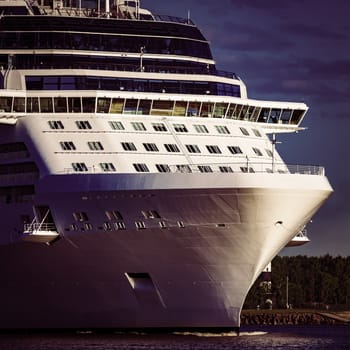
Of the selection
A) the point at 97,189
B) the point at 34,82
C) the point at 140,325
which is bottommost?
the point at 140,325

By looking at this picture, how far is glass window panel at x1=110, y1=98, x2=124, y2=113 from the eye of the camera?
78.9 metres

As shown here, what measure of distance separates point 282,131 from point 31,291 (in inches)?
521

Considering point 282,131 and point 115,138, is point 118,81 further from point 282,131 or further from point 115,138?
point 282,131

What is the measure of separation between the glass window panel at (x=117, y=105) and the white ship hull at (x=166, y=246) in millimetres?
4129

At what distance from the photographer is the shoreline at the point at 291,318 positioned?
125 metres

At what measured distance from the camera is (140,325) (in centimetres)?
7831

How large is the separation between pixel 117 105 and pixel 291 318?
164 ft

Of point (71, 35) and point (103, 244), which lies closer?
point (103, 244)

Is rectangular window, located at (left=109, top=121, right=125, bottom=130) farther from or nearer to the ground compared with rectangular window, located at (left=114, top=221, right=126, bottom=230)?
farther from the ground

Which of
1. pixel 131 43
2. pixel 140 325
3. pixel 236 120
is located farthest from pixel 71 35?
pixel 140 325

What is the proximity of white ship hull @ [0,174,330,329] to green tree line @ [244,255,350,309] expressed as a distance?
6199 centimetres

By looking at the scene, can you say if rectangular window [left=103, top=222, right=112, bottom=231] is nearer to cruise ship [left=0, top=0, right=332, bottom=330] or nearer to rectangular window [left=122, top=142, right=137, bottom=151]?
cruise ship [left=0, top=0, right=332, bottom=330]

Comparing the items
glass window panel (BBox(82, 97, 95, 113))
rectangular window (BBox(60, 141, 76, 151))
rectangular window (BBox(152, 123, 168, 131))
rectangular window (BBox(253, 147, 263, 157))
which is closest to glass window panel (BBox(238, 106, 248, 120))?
rectangular window (BBox(253, 147, 263, 157))

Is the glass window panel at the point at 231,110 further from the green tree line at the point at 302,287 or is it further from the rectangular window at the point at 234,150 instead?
the green tree line at the point at 302,287
